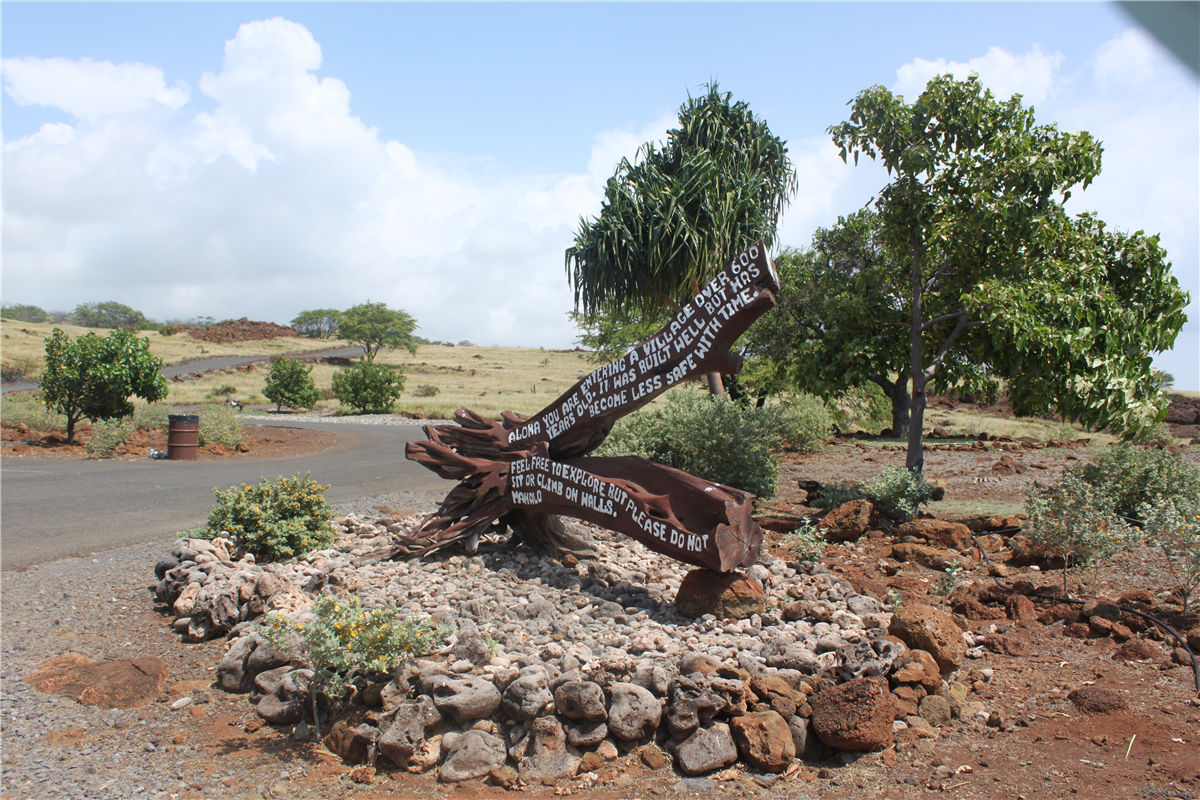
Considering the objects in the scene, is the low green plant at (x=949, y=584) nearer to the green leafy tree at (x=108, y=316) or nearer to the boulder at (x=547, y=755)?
the boulder at (x=547, y=755)

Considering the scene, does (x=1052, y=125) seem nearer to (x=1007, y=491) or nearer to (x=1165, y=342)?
(x=1165, y=342)

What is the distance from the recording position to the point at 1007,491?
12.0 m

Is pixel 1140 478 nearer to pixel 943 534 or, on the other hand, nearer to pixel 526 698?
pixel 943 534

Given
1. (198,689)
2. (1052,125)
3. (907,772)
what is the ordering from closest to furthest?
(907,772), (198,689), (1052,125)

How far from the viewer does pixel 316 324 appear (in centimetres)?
9688

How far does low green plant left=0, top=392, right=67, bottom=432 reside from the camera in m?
21.1

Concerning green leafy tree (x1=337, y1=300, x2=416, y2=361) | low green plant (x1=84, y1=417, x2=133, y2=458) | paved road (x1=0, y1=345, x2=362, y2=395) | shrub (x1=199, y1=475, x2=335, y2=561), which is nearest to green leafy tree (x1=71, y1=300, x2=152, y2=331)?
paved road (x1=0, y1=345, x2=362, y2=395)

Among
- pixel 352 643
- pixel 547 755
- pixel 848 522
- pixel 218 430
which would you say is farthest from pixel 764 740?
pixel 218 430

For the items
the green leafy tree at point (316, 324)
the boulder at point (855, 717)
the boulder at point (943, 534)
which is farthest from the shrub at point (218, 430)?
the green leafy tree at point (316, 324)

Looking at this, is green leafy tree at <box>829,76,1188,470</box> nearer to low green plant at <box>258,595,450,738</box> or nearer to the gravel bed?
low green plant at <box>258,595,450,738</box>

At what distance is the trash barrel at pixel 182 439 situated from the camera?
58.2 feet

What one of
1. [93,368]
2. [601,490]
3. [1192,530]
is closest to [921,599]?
[1192,530]

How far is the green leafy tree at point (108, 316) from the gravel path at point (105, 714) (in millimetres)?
96685

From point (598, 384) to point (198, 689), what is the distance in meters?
3.79
